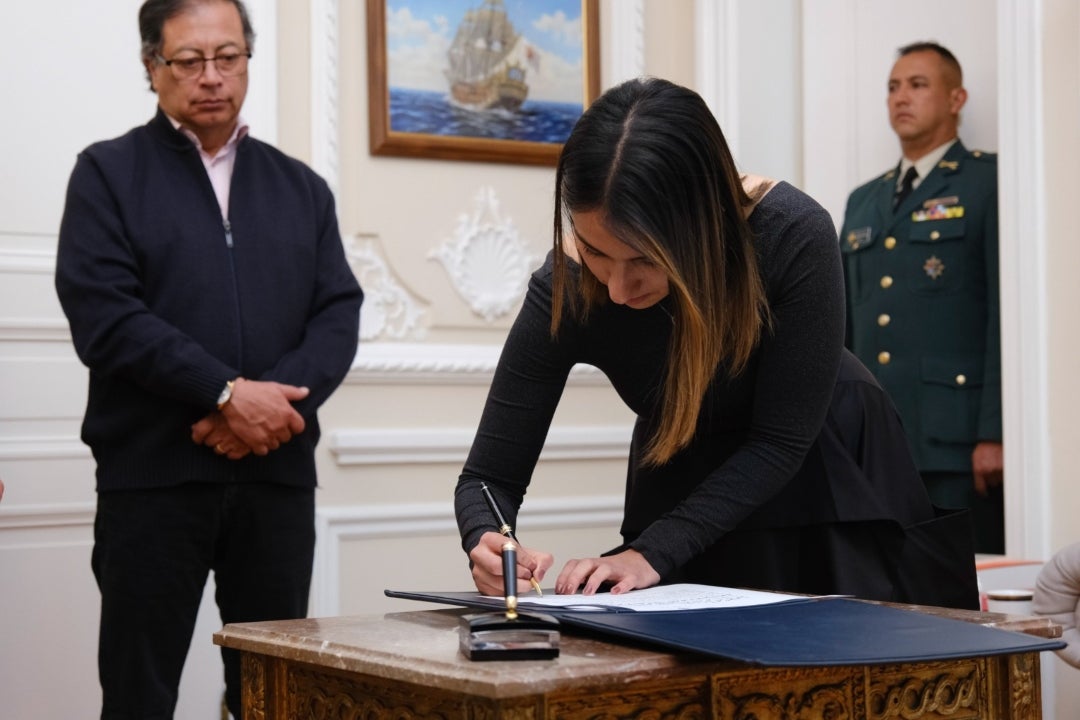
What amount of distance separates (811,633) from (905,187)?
279 centimetres

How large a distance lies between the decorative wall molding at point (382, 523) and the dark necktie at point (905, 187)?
1.18m

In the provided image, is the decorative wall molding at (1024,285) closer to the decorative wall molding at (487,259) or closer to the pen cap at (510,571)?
the decorative wall molding at (487,259)

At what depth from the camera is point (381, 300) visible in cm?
380

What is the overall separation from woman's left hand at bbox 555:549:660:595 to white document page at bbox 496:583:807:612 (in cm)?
1

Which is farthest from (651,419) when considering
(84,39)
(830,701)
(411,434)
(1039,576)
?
(84,39)

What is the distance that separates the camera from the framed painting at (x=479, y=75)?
383 centimetres

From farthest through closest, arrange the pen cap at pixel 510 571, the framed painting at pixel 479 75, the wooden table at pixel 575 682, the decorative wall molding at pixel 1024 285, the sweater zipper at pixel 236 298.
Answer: the framed painting at pixel 479 75, the decorative wall molding at pixel 1024 285, the sweater zipper at pixel 236 298, the pen cap at pixel 510 571, the wooden table at pixel 575 682

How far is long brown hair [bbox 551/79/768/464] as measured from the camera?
1519 mm

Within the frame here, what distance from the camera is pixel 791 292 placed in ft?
5.51

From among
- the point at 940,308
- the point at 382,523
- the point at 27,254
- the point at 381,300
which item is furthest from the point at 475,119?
the point at 940,308

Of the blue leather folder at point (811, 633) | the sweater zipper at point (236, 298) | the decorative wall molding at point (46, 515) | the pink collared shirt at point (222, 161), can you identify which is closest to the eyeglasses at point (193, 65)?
the pink collared shirt at point (222, 161)

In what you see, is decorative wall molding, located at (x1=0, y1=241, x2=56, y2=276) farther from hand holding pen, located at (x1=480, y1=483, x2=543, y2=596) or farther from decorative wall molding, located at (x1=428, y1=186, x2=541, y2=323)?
hand holding pen, located at (x1=480, y1=483, x2=543, y2=596)

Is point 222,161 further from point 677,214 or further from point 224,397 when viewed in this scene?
point 677,214

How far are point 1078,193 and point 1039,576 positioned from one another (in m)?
0.92
